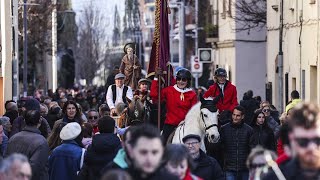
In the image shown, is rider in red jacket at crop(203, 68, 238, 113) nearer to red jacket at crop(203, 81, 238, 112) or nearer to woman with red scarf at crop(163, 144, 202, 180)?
red jacket at crop(203, 81, 238, 112)

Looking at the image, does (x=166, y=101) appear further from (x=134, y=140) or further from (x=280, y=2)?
(x=280, y=2)

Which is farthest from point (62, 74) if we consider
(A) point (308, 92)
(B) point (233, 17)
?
(A) point (308, 92)

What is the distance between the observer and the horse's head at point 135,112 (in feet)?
73.4

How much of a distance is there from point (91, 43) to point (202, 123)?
9435 cm

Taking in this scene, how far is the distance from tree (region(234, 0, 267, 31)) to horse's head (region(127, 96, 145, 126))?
22.8 metres

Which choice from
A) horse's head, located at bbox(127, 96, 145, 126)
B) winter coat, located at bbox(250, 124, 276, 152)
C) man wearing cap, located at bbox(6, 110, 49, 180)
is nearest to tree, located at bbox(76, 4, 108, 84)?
horse's head, located at bbox(127, 96, 145, 126)

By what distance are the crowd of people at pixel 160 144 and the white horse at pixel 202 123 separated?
19cm

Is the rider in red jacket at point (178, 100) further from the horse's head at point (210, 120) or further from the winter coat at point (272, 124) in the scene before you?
the horse's head at point (210, 120)

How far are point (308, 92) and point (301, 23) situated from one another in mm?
2508

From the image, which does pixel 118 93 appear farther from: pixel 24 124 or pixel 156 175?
pixel 156 175

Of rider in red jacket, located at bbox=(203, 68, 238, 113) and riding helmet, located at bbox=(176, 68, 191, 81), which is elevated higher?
riding helmet, located at bbox=(176, 68, 191, 81)

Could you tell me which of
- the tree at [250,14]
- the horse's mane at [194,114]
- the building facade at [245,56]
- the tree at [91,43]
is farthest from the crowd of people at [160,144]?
the tree at [91,43]

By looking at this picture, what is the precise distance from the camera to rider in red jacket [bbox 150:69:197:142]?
21.0m

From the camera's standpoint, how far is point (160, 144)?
9461 mm
